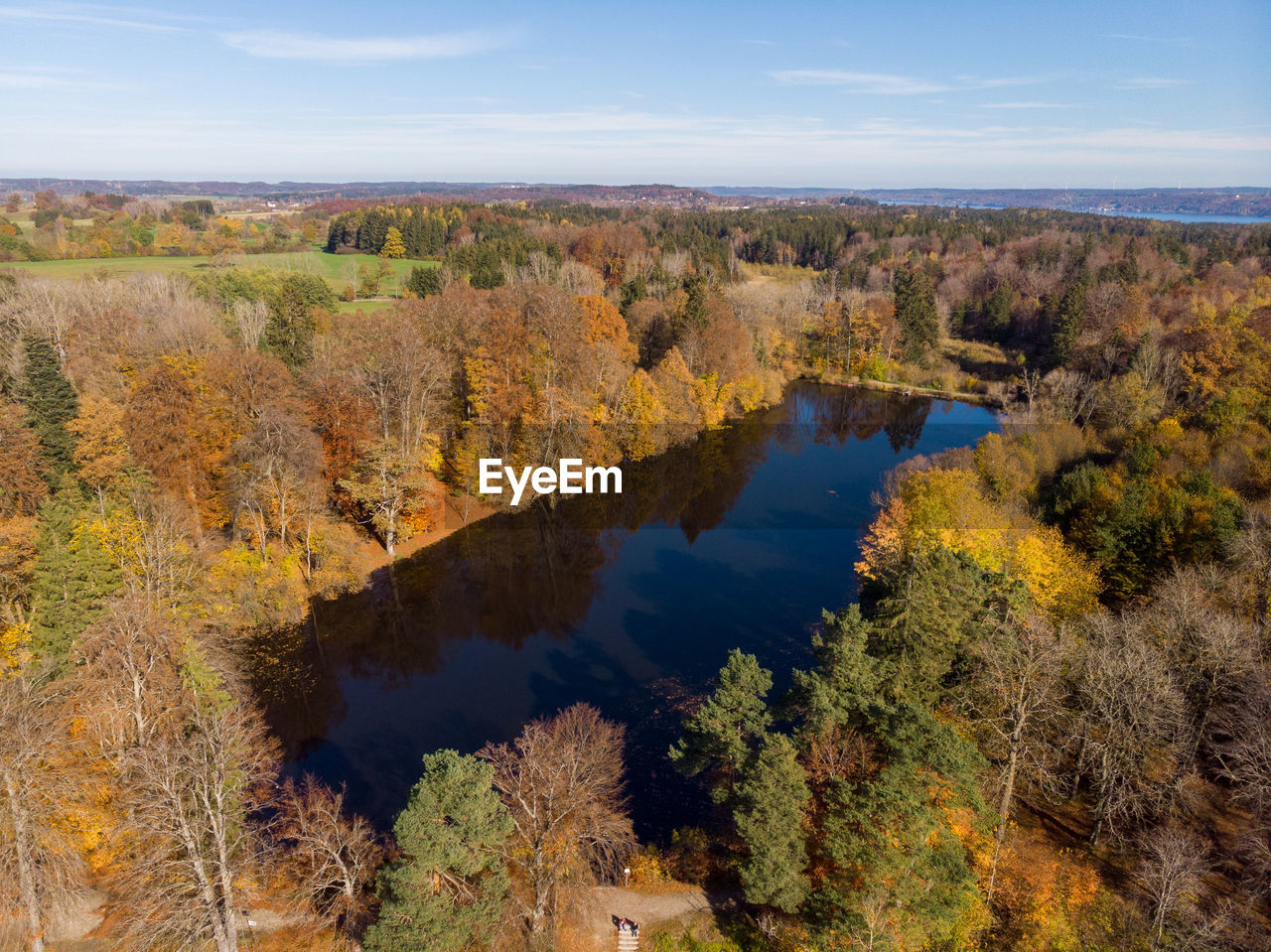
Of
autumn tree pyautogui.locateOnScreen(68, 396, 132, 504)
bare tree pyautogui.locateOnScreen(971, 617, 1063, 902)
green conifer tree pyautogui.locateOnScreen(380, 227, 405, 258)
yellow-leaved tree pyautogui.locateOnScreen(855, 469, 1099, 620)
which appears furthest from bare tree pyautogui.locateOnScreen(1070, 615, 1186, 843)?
green conifer tree pyautogui.locateOnScreen(380, 227, 405, 258)

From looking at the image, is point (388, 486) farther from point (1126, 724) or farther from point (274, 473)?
point (1126, 724)

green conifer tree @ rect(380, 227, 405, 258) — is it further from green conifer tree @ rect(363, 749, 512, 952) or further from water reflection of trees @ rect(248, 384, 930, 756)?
green conifer tree @ rect(363, 749, 512, 952)

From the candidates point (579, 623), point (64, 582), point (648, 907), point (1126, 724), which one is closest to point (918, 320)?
point (579, 623)

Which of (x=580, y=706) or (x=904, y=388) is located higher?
(x=904, y=388)

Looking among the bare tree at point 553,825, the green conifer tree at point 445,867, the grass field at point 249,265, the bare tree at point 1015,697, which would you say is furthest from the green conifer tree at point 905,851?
the grass field at point 249,265

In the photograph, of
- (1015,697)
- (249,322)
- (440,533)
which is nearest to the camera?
(1015,697)
